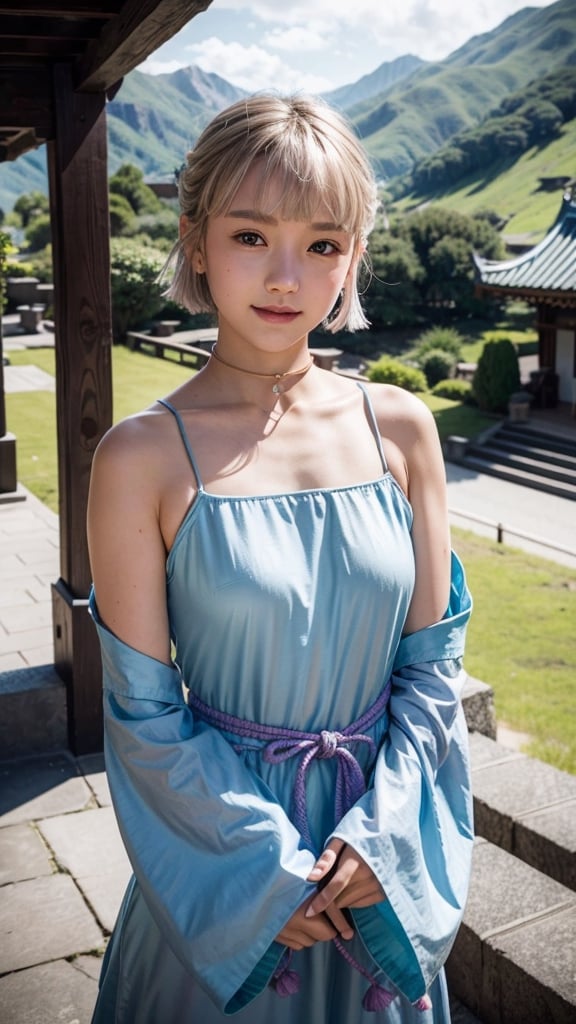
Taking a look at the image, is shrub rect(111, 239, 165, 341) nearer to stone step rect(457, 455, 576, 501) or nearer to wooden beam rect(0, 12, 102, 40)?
stone step rect(457, 455, 576, 501)

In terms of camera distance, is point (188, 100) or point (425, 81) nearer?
point (425, 81)

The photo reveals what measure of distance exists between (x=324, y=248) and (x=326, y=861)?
34.5 inches

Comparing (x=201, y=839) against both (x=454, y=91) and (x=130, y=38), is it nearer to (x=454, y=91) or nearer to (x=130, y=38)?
(x=130, y=38)

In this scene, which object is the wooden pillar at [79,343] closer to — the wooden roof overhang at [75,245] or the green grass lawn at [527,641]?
the wooden roof overhang at [75,245]

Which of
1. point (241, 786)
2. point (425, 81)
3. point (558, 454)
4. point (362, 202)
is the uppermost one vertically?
point (425, 81)

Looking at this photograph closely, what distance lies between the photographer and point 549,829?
3.04 meters

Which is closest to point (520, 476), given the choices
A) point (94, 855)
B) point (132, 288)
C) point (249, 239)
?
point (132, 288)

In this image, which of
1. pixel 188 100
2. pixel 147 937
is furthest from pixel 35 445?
pixel 188 100

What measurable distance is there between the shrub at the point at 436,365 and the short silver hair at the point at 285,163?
24.0m

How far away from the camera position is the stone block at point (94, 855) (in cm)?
305

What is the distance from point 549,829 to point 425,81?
13691 centimetres

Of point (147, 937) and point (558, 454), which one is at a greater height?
point (147, 937)

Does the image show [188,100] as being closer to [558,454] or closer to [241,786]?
[558,454]

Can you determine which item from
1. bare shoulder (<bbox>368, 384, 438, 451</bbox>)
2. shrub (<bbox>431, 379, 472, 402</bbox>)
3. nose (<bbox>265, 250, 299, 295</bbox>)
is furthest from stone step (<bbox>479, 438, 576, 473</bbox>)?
nose (<bbox>265, 250, 299, 295</bbox>)
